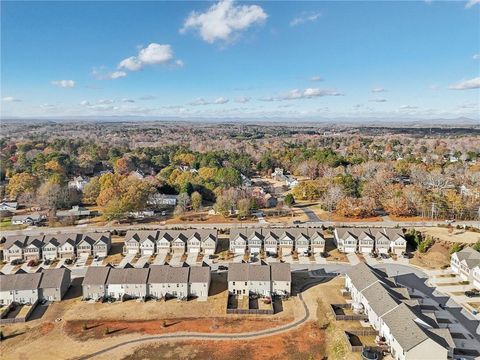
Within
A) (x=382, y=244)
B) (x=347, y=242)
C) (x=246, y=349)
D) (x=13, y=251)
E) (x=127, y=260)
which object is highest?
(x=347, y=242)

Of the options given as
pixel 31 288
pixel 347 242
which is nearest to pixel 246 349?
pixel 31 288

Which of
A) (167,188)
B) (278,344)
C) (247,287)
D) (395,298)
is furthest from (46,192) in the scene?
(395,298)

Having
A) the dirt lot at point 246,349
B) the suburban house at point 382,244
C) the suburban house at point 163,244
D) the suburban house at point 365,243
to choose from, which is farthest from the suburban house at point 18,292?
the suburban house at point 382,244

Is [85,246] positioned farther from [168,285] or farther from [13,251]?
[168,285]

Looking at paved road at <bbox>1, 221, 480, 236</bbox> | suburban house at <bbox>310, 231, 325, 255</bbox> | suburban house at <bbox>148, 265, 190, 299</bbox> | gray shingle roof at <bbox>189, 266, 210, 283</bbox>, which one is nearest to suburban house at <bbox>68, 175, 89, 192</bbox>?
paved road at <bbox>1, 221, 480, 236</bbox>

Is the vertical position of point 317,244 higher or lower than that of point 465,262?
lower

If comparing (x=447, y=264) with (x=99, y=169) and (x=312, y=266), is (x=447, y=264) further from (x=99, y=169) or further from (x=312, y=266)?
(x=99, y=169)

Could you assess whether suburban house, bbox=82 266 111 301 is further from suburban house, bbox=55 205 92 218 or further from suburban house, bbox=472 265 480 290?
suburban house, bbox=472 265 480 290

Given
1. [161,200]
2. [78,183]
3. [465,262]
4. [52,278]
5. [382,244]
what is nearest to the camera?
[52,278]
